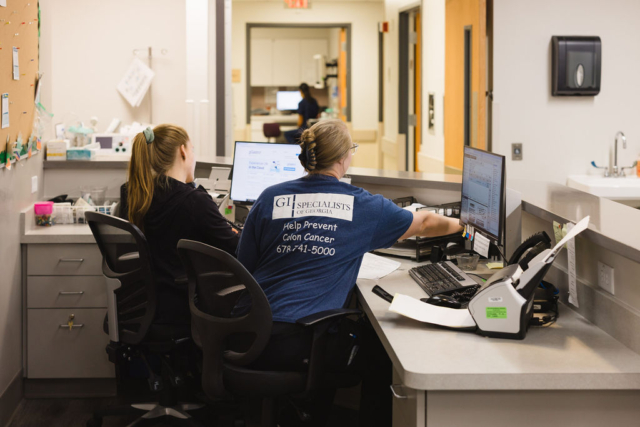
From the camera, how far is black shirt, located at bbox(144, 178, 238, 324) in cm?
261

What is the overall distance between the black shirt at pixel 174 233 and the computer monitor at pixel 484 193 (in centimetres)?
88

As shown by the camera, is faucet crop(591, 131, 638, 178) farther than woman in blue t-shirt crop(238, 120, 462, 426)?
Yes

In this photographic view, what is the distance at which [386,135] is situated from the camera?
7.94 metres

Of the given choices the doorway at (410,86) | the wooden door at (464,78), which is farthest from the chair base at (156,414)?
the doorway at (410,86)

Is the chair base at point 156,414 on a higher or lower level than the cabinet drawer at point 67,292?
lower

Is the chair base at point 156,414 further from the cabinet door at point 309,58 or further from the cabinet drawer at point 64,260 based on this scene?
the cabinet door at point 309,58

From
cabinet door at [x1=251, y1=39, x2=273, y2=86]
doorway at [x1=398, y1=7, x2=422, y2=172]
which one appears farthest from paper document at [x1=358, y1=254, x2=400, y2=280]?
cabinet door at [x1=251, y1=39, x2=273, y2=86]

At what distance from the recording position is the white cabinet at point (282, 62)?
40.6 ft

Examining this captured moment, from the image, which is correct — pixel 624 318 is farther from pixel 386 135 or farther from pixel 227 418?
pixel 386 135

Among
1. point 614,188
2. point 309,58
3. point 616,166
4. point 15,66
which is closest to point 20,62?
point 15,66

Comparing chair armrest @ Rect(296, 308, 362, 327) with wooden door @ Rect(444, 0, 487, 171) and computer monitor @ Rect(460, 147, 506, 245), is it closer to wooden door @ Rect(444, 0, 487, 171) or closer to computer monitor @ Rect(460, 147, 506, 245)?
computer monitor @ Rect(460, 147, 506, 245)

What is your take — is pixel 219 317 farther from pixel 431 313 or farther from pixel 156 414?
pixel 156 414

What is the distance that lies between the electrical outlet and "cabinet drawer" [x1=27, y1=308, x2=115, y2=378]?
2202 millimetres

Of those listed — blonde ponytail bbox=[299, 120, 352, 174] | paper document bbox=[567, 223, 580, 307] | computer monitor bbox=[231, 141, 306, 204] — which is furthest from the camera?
computer monitor bbox=[231, 141, 306, 204]
